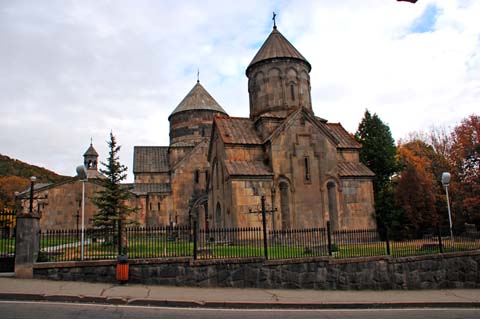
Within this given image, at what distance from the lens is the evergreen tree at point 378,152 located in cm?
3341

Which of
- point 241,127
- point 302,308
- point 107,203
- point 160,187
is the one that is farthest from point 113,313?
point 160,187

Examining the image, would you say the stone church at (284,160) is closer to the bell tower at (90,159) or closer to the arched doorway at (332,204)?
the arched doorway at (332,204)

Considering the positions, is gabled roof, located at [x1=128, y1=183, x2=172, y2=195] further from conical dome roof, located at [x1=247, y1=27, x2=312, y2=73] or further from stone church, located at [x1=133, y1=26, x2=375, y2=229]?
conical dome roof, located at [x1=247, y1=27, x2=312, y2=73]

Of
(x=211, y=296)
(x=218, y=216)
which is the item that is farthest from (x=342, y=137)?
(x=211, y=296)

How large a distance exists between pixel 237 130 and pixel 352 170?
25.5 feet

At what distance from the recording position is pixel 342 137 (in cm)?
2659

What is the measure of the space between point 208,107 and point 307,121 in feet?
57.1

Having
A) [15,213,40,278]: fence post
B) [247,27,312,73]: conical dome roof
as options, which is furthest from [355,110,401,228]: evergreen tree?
[15,213,40,278]: fence post

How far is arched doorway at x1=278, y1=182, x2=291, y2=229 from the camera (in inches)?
868

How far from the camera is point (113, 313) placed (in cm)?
805

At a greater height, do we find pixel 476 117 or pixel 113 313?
pixel 476 117

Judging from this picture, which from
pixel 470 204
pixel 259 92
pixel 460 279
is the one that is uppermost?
pixel 259 92

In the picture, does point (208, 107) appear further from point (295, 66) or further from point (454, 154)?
point (454, 154)

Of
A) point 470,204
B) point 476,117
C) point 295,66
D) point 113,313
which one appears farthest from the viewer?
point 476,117
